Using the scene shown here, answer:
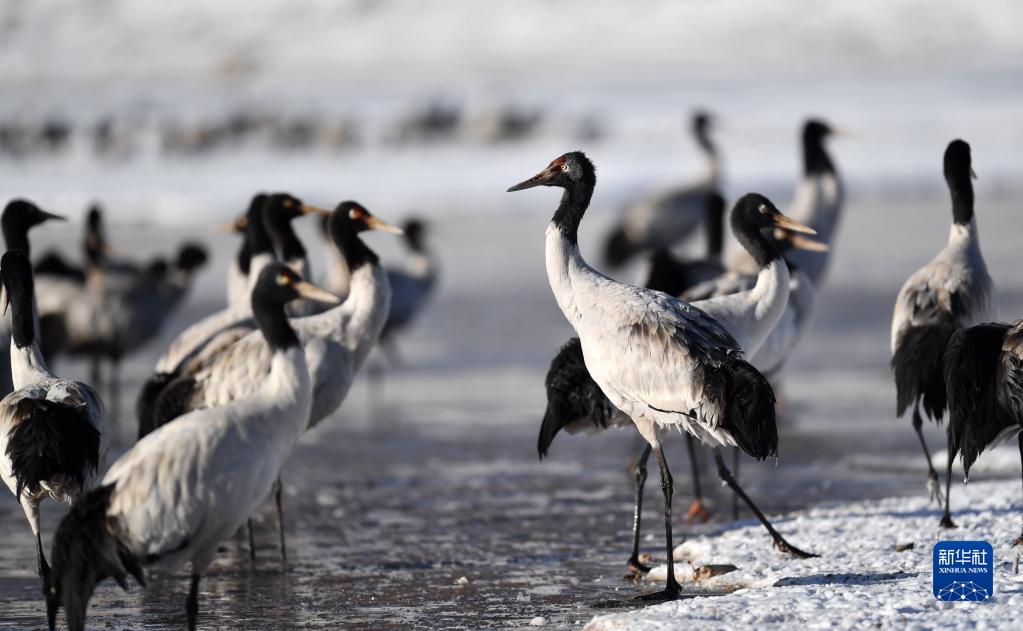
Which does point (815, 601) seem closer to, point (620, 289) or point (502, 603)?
point (502, 603)

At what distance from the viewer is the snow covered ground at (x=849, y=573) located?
6223 mm

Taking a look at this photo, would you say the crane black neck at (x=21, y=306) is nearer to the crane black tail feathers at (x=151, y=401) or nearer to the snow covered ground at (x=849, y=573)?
the crane black tail feathers at (x=151, y=401)

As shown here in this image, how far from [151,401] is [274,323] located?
2546 mm

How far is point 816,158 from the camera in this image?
15.1m

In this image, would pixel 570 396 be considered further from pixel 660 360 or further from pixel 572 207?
pixel 660 360

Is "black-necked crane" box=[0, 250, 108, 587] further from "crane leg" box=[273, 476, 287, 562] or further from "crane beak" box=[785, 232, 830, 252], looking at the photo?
"crane beak" box=[785, 232, 830, 252]

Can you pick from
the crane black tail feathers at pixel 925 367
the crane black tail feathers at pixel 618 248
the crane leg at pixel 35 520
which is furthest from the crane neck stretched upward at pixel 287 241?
the crane black tail feathers at pixel 618 248

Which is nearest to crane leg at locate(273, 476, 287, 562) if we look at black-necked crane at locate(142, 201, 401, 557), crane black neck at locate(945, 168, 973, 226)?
black-necked crane at locate(142, 201, 401, 557)

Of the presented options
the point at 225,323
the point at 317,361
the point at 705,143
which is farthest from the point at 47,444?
the point at 705,143

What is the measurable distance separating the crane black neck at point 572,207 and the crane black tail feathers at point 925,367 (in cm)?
202

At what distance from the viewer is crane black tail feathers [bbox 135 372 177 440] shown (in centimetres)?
934

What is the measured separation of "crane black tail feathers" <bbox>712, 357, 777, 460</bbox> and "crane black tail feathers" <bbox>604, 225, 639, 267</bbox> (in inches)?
499

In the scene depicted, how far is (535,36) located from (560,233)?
388 ft

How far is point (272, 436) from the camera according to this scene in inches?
268
